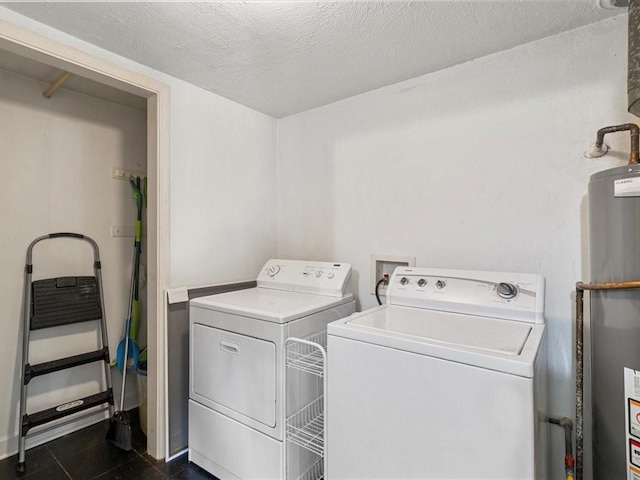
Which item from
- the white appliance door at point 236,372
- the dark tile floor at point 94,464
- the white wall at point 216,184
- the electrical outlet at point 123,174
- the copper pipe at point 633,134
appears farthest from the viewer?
the electrical outlet at point 123,174

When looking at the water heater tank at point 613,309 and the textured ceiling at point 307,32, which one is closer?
the water heater tank at point 613,309

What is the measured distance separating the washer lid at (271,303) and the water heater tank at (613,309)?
113 centimetres

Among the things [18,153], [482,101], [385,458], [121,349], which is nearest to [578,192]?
[482,101]

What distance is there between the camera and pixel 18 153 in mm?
1976

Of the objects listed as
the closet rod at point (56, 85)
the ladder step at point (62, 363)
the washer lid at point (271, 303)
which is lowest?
the ladder step at point (62, 363)

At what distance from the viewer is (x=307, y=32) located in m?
1.52

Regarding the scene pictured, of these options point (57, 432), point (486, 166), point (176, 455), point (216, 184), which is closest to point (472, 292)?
point (486, 166)

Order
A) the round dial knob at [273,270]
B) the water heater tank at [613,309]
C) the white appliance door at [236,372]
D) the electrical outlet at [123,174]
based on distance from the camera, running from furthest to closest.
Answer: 1. the electrical outlet at [123,174]
2. the round dial knob at [273,270]
3. the white appliance door at [236,372]
4. the water heater tank at [613,309]

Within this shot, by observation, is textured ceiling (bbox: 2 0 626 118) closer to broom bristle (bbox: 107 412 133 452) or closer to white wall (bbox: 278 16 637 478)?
white wall (bbox: 278 16 637 478)

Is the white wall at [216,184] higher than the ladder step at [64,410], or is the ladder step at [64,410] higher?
the white wall at [216,184]

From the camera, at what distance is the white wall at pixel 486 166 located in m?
1.49

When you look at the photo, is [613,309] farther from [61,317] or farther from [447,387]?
[61,317]

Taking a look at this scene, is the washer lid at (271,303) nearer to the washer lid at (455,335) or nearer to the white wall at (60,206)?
the washer lid at (455,335)

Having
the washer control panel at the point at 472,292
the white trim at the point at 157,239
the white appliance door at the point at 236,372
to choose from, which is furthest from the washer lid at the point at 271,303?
the washer control panel at the point at 472,292
